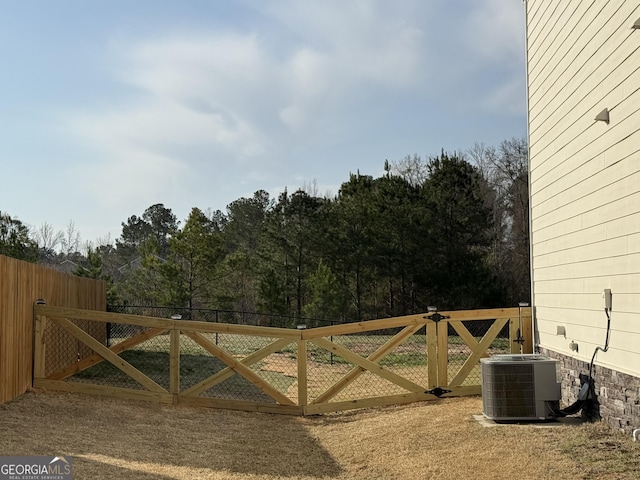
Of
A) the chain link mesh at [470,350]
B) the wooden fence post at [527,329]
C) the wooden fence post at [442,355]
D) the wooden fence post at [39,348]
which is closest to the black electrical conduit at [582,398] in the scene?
the wooden fence post at [442,355]

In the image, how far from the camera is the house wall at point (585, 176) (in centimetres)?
531

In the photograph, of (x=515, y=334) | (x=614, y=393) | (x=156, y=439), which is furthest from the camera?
(x=515, y=334)

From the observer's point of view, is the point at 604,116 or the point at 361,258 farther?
the point at 361,258

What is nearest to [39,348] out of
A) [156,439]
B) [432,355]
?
[156,439]

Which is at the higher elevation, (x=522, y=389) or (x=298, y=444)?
(x=522, y=389)

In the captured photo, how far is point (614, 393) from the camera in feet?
18.4

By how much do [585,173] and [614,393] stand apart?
7.24 ft

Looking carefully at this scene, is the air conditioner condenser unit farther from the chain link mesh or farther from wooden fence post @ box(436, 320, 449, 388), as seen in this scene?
the chain link mesh

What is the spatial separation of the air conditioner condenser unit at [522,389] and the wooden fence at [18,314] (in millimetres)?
5187

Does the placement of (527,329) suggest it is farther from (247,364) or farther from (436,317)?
(247,364)

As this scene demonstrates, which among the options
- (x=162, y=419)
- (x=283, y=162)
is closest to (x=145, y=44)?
(x=162, y=419)

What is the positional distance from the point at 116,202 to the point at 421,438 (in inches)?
983

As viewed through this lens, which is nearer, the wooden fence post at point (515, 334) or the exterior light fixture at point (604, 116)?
the exterior light fixture at point (604, 116)

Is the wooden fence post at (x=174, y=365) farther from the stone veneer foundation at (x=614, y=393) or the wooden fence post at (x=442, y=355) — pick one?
the stone veneer foundation at (x=614, y=393)
